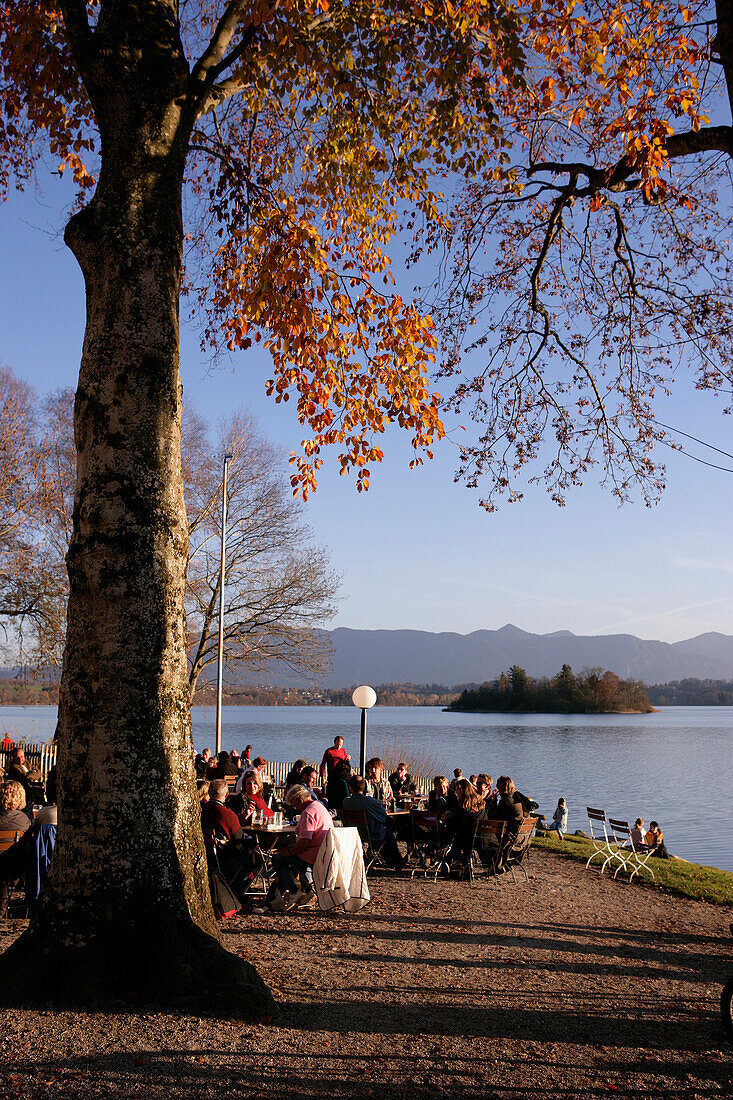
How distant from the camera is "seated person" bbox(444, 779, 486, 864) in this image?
11.8 m

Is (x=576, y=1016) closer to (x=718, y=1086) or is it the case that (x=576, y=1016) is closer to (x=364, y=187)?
(x=718, y=1086)

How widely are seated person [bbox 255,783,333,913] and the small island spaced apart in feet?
410

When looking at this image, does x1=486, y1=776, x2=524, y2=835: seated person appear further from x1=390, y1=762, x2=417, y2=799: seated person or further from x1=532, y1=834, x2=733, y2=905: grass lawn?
x1=390, y1=762, x2=417, y2=799: seated person

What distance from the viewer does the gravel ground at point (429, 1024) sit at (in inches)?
172

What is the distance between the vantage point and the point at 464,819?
11828mm

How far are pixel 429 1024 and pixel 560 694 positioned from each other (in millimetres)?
135519

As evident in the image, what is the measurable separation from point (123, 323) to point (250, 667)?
2460 cm

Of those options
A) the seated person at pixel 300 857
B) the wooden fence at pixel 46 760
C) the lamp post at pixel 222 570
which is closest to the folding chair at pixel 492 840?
the seated person at pixel 300 857

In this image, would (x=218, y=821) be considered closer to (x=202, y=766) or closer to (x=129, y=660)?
(x=129, y=660)

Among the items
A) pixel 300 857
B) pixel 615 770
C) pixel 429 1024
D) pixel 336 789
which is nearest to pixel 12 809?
pixel 300 857

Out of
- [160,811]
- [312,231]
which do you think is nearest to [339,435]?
[312,231]

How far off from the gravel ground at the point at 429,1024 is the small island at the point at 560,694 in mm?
125802

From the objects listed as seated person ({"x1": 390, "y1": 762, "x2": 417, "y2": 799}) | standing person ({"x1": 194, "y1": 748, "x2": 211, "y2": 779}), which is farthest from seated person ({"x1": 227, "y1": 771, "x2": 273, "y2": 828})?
seated person ({"x1": 390, "y1": 762, "x2": 417, "y2": 799})

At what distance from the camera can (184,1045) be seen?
4586 millimetres
